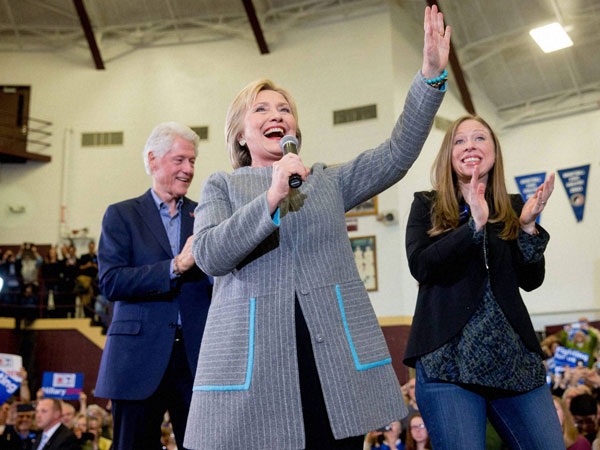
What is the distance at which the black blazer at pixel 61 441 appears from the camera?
6.22 m

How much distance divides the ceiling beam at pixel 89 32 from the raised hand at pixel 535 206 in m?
12.7

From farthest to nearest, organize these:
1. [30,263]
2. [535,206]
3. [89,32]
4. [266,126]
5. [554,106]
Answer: [89,32] < [554,106] < [30,263] < [535,206] < [266,126]

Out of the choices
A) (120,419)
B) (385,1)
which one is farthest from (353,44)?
(120,419)

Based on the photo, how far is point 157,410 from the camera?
2416 mm

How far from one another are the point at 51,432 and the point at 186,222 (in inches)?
178

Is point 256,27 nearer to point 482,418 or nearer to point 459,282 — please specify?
point 459,282

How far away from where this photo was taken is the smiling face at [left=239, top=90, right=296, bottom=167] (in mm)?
1878

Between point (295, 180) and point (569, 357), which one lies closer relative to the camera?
point (295, 180)

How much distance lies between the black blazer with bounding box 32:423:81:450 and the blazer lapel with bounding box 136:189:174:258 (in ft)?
14.5

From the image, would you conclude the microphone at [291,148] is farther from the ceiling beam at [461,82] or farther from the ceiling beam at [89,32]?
the ceiling beam at [89,32]

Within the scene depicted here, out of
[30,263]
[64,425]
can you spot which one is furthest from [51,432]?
[30,263]

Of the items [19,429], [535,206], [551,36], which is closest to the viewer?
[535,206]

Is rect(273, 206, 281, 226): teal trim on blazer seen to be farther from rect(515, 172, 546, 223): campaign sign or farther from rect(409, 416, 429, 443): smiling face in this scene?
rect(515, 172, 546, 223): campaign sign

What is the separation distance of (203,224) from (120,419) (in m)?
1.03
